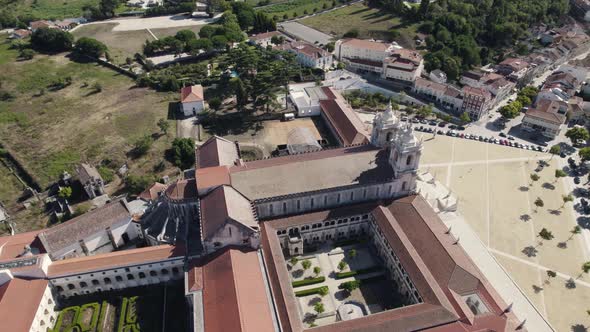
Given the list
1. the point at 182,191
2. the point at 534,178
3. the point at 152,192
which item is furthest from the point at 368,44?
the point at 182,191

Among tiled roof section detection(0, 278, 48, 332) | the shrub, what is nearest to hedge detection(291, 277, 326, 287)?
the shrub

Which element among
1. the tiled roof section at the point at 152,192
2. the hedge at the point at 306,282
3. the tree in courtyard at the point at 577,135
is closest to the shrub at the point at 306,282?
the hedge at the point at 306,282

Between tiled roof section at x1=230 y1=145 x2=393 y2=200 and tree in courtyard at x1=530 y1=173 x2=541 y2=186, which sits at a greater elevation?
tiled roof section at x1=230 y1=145 x2=393 y2=200

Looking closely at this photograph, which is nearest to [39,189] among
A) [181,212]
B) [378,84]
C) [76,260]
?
[76,260]

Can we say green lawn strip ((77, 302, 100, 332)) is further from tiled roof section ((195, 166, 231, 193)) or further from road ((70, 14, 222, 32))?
road ((70, 14, 222, 32))

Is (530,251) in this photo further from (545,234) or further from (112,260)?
(112,260)

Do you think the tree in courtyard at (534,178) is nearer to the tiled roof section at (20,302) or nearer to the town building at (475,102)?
the town building at (475,102)

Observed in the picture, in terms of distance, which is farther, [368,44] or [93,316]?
[368,44]
